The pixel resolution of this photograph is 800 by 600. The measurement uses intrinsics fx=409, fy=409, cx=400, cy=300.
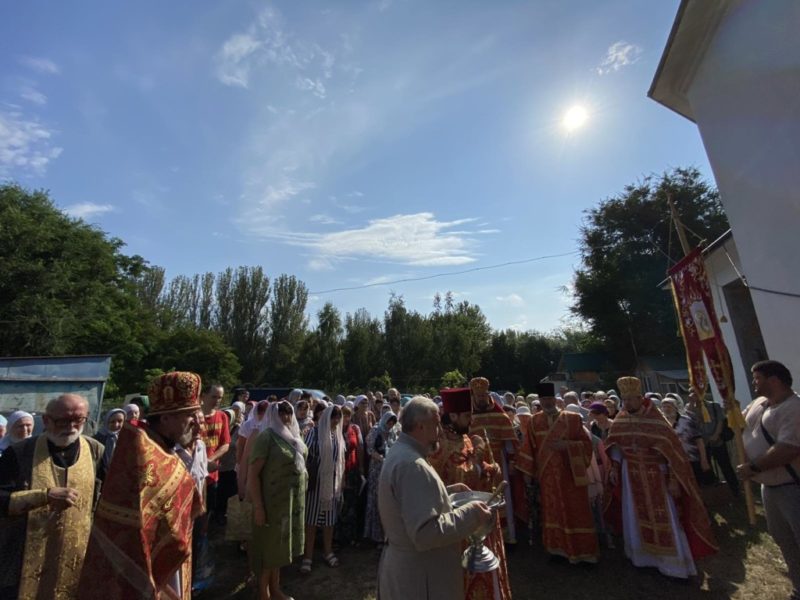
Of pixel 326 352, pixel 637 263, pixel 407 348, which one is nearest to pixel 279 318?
pixel 326 352

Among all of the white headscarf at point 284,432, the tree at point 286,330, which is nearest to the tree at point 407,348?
the tree at point 286,330

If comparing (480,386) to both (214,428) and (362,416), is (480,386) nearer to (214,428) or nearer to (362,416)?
(362,416)

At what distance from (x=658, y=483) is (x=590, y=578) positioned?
133 cm

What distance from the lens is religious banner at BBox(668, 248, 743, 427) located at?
19.7ft

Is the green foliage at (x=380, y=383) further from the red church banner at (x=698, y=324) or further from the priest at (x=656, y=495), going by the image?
the priest at (x=656, y=495)

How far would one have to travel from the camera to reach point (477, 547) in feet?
8.55

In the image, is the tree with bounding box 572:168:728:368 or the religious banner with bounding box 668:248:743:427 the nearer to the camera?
the religious banner with bounding box 668:248:743:427

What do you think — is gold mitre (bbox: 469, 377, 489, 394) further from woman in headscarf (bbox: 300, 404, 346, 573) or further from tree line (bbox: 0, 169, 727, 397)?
tree line (bbox: 0, 169, 727, 397)

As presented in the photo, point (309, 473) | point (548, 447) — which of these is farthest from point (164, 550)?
point (548, 447)

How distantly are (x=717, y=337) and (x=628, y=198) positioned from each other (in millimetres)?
26713

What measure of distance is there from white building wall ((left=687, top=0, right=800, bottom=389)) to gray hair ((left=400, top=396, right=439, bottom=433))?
709 cm

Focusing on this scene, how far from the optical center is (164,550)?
2.00 metres

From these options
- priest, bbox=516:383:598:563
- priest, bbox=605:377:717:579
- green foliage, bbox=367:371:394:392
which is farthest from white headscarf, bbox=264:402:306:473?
green foliage, bbox=367:371:394:392

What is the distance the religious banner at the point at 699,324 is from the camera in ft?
19.7
